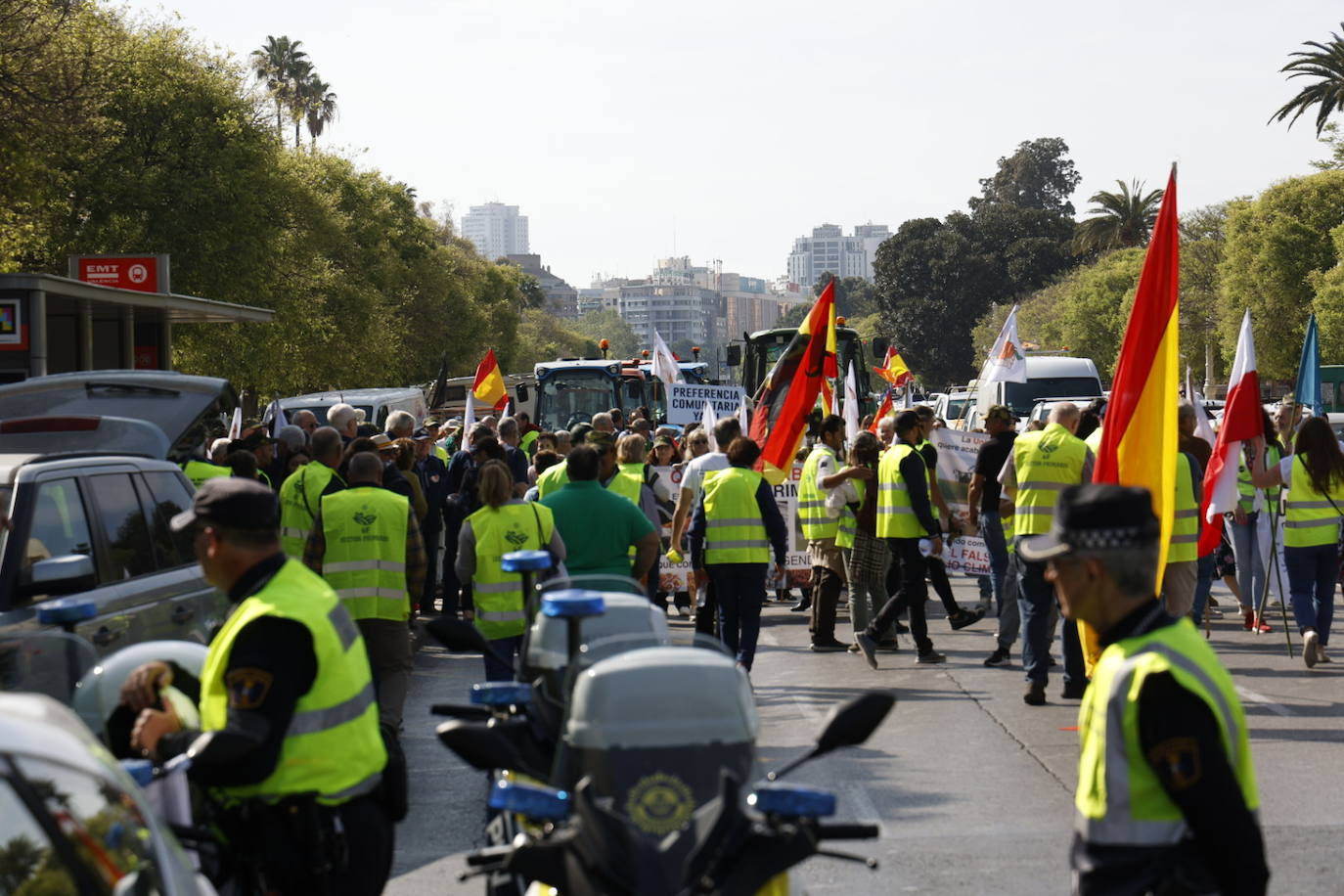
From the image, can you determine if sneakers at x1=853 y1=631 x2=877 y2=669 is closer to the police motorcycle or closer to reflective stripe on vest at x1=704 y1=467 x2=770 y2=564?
reflective stripe on vest at x1=704 y1=467 x2=770 y2=564

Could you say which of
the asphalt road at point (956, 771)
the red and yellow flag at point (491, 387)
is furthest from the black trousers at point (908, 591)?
the red and yellow flag at point (491, 387)

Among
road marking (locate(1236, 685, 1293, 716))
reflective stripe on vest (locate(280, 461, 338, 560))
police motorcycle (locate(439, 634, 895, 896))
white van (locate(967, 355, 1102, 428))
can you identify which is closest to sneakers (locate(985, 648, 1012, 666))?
road marking (locate(1236, 685, 1293, 716))

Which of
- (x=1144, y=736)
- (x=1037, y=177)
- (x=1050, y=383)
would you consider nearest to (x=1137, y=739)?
(x=1144, y=736)

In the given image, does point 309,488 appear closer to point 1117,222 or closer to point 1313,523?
point 1313,523

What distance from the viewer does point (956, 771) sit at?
9000 mm

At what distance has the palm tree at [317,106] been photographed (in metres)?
94.4

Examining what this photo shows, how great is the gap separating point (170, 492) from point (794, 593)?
1124 centimetres

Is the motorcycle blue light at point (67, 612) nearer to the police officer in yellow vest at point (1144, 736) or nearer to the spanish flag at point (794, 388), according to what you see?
the police officer in yellow vest at point (1144, 736)

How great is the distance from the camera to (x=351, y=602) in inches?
352

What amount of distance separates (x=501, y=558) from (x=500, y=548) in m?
0.07

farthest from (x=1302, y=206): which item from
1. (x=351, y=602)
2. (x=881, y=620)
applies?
(x=351, y=602)

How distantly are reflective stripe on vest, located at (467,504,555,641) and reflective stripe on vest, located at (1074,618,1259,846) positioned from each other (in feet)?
17.9

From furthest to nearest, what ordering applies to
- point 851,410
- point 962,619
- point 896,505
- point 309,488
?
1. point 851,410
2. point 962,619
3. point 896,505
4. point 309,488

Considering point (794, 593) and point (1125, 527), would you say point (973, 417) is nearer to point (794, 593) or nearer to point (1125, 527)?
point (794, 593)
